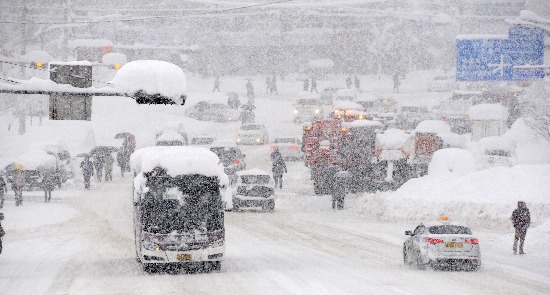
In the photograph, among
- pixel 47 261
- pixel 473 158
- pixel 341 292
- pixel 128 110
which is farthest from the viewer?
pixel 128 110

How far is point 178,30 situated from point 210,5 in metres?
4.21

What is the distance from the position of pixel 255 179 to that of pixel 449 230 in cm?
1732

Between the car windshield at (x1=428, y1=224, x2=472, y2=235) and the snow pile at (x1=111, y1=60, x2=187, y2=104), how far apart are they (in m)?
6.98

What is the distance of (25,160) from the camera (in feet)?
154

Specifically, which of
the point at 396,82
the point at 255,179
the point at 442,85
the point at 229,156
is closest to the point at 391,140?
the point at 229,156

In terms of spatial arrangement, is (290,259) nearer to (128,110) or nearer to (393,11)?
(128,110)

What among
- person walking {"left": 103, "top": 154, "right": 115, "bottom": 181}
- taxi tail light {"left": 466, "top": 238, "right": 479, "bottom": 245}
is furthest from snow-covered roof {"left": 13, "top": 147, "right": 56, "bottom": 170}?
taxi tail light {"left": 466, "top": 238, "right": 479, "bottom": 245}

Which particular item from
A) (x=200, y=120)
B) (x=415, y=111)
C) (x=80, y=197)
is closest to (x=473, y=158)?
(x=80, y=197)

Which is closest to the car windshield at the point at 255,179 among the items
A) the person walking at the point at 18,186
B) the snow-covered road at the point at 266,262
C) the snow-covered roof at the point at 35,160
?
the snow-covered road at the point at 266,262

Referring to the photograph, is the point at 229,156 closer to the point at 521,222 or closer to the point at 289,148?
the point at 289,148

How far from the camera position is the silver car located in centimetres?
2347

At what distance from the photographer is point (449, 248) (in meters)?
23.5

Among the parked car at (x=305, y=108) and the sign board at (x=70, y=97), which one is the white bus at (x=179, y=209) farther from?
the parked car at (x=305, y=108)

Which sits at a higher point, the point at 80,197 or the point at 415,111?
the point at 415,111
